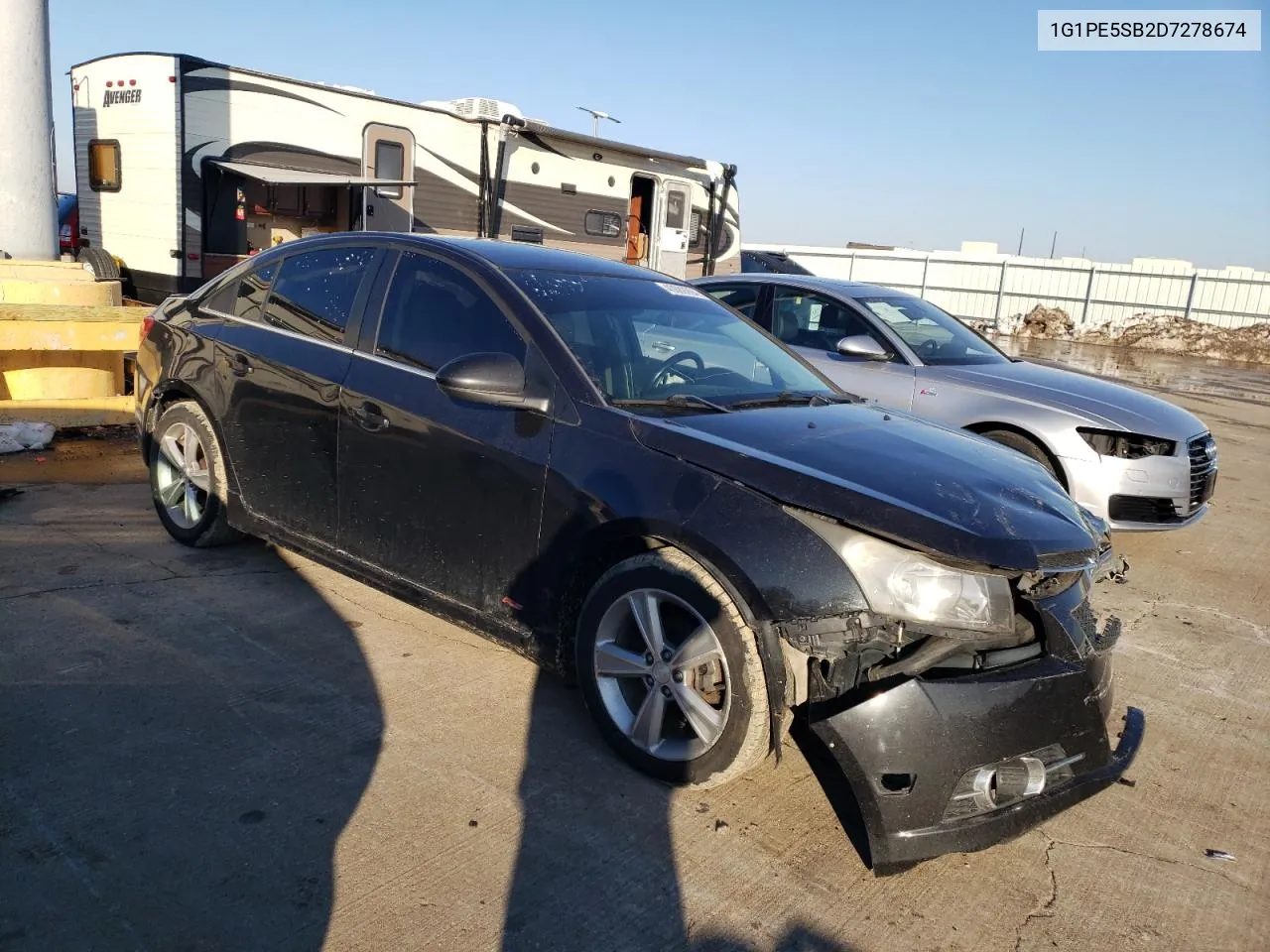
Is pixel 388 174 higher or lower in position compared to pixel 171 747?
higher

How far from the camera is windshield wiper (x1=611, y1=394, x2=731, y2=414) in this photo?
11.4ft

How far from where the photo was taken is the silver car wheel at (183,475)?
489cm

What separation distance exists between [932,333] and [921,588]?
4.86 metres

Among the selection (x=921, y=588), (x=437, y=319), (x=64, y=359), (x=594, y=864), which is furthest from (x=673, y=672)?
(x=64, y=359)

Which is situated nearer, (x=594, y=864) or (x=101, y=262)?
(x=594, y=864)

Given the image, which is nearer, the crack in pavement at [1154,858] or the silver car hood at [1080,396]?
the crack in pavement at [1154,858]

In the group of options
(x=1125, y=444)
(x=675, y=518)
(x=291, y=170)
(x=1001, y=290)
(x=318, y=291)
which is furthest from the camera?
(x=1001, y=290)

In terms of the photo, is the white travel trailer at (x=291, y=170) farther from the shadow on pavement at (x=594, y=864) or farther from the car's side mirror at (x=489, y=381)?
the shadow on pavement at (x=594, y=864)

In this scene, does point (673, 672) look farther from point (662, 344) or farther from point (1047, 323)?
point (1047, 323)

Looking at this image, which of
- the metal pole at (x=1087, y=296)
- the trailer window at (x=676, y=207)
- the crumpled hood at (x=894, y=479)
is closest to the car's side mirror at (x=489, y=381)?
the crumpled hood at (x=894, y=479)

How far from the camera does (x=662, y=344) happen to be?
403cm

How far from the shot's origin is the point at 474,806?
3.04 meters

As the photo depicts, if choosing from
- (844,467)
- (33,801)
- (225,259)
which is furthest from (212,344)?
(225,259)

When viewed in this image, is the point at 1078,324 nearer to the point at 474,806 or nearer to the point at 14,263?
the point at 14,263
